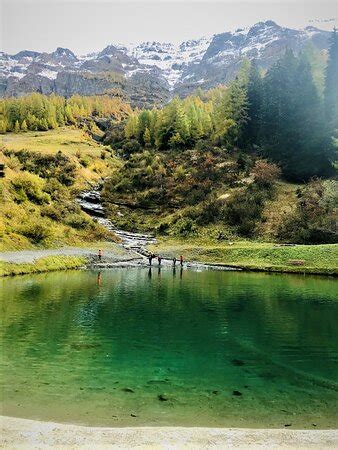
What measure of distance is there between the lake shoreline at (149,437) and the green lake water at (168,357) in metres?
0.67

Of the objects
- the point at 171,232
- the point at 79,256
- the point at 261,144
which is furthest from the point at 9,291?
the point at 261,144

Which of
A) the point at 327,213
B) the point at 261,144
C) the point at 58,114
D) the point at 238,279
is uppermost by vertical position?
the point at 58,114

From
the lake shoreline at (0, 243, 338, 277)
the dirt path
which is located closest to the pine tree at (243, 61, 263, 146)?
the lake shoreline at (0, 243, 338, 277)

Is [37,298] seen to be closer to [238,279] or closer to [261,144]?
[238,279]

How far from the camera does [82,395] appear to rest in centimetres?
1411

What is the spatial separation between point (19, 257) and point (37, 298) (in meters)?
16.8

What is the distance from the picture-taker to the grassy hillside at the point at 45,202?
55219 millimetres

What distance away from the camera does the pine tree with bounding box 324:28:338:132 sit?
273 feet

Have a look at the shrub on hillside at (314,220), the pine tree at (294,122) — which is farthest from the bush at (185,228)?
the pine tree at (294,122)

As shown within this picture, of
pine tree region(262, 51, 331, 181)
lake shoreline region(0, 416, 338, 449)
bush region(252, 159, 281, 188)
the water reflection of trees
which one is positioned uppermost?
pine tree region(262, 51, 331, 181)

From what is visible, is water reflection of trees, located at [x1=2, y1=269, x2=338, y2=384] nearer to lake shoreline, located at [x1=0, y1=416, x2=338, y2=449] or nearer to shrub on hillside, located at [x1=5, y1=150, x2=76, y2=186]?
Answer: lake shoreline, located at [x1=0, y1=416, x2=338, y2=449]

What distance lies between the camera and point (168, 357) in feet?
62.2

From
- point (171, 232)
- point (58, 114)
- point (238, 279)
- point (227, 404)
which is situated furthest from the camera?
point (58, 114)

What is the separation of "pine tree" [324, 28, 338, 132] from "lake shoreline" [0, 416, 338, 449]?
7804 centimetres
